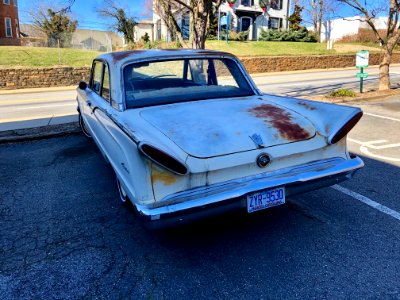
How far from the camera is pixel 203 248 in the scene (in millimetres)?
2936

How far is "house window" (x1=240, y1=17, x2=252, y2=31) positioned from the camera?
37.4 m

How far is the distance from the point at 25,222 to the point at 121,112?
1.49 m

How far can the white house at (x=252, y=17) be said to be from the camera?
35750 mm

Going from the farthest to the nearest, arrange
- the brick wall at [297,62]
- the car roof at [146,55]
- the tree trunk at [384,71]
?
the brick wall at [297,62], the tree trunk at [384,71], the car roof at [146,55]

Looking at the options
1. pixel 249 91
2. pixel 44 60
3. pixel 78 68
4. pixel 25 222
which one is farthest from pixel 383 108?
pixel 44 60

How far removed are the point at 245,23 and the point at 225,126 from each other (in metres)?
37.9

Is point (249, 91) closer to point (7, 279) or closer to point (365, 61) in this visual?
point (7, 279)

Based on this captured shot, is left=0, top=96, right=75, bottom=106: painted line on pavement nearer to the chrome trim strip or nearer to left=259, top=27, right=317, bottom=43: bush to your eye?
the chrome trim strip

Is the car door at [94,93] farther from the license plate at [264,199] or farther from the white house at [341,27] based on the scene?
the white house at [341,27]

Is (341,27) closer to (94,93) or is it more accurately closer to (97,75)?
(97,75)

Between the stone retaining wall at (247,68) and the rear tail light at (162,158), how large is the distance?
17.6 meters

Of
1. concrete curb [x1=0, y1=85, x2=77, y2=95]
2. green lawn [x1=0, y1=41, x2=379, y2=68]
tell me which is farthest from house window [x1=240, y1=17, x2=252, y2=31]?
concrete curb [x1=0, y1=85, x2=77, y2=95]

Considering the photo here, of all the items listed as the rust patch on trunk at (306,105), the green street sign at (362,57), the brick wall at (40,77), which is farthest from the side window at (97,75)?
the brick wall at (40,77)

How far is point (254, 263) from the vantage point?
2.70 m
